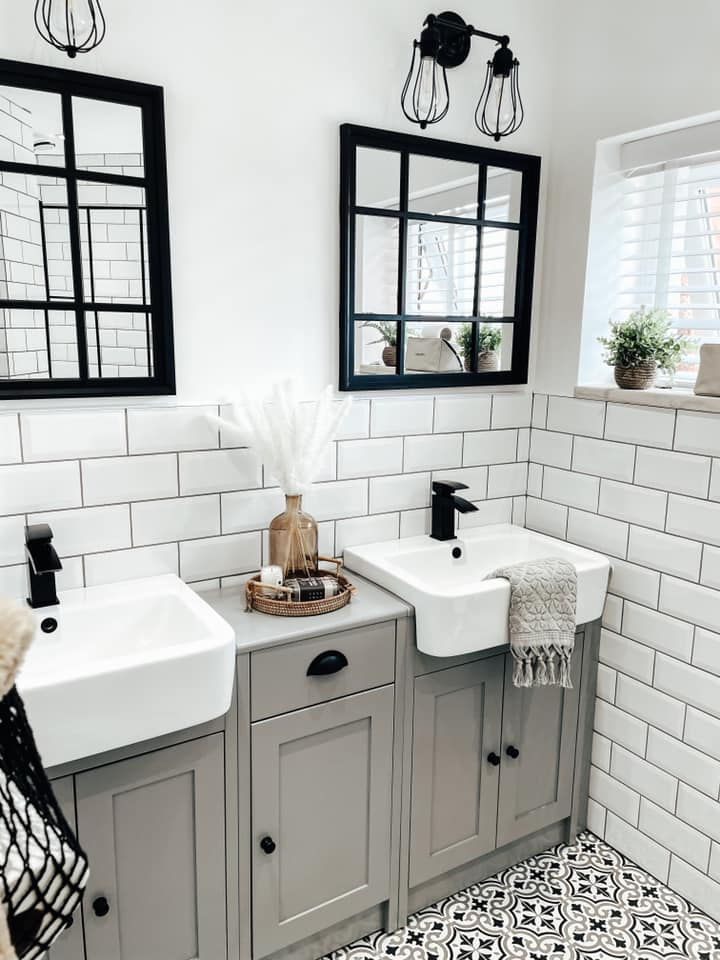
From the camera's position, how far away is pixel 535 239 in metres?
2.47

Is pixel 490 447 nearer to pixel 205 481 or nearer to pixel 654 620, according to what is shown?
pixel 654 620

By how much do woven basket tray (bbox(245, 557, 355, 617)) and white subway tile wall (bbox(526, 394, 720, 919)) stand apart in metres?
0.91

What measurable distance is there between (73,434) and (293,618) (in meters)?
0.70

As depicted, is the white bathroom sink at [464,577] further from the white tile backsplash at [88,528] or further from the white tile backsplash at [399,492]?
the white tile backsplash at [88,528]

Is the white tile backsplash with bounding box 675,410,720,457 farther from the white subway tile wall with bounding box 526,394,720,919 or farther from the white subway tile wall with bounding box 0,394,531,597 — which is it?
the white subway tile wall with bounding box 0,394,531,597

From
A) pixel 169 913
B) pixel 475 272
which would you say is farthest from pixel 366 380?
pixel 169 913

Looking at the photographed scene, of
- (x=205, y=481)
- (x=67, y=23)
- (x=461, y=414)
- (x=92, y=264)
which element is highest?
(x=67, y=23)

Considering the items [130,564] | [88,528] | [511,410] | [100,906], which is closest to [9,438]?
[88,528]

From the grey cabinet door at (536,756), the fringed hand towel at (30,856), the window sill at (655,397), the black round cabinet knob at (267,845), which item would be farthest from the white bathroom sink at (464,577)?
the fringed hand towel at (30,856)

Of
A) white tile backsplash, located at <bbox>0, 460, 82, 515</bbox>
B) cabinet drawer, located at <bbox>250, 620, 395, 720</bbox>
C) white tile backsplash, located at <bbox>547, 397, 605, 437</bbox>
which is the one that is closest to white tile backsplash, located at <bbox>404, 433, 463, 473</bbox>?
white tile backsplash, located at <bbox>547, 397, 605, 437</bbox>

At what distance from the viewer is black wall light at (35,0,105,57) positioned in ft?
5.27

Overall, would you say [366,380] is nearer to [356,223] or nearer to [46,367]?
[356,223]

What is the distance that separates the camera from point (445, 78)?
7.09 ft

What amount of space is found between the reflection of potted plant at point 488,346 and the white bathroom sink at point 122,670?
47.9 inches
